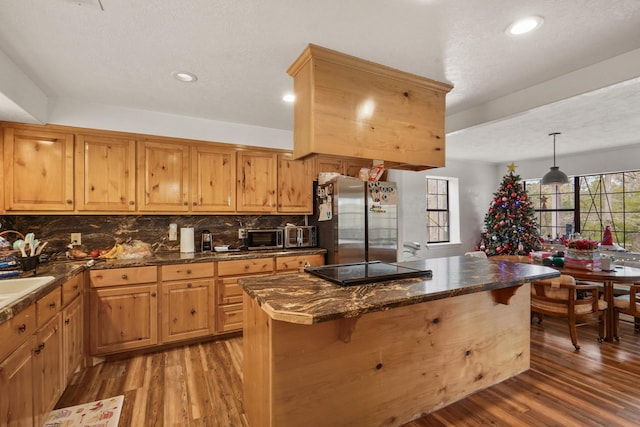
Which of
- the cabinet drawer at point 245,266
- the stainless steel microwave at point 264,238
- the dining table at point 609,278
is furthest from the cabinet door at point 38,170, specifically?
Result: the dining table at point 609,278

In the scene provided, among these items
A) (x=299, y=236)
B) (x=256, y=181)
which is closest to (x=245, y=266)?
(x=299, y=236)

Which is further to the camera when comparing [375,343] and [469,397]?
[469,397]

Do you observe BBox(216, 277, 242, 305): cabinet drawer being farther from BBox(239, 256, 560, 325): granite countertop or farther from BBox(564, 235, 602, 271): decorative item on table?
BBox(564, 235, 602, 271): decorative item on table

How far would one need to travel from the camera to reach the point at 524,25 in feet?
5.88

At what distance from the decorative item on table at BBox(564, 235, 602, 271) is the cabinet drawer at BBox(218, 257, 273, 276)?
3.57 meters

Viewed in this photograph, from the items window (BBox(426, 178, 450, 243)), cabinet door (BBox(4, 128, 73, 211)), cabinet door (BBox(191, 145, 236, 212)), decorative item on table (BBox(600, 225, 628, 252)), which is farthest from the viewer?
window (BBox(426, 178, 450, 243))

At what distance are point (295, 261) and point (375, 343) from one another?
1872 mm

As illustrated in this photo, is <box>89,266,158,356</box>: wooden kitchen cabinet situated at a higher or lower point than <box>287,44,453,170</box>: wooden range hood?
lower

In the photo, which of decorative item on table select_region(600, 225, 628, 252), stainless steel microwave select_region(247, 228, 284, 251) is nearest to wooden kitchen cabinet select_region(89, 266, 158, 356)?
stainless steel microwave select_region(247, 228, 284, 251)

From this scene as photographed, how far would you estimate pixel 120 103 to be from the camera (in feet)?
10.1

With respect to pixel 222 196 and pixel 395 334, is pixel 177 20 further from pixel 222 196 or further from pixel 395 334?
pixel 395 334

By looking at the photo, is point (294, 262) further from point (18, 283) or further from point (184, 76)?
point (18, 283)

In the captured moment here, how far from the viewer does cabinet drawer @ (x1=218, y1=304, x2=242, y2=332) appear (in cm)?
327

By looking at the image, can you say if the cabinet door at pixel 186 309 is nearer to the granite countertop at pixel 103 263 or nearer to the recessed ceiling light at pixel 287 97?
the granite countertop at pixel 103 263
